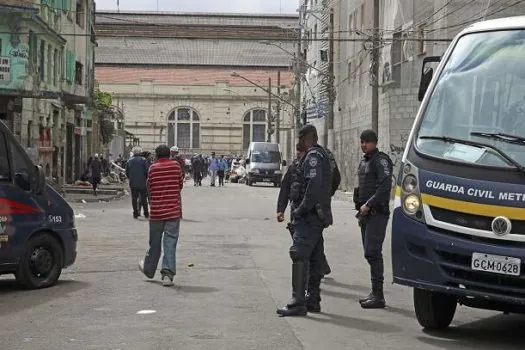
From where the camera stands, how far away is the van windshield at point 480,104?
294 inches

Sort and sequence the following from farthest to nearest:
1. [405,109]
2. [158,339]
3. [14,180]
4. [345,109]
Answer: [345,109], [405,109], [14,180], [158,339]

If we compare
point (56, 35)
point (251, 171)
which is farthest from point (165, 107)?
point (56, 35)

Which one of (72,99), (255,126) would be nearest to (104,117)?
(72,99)

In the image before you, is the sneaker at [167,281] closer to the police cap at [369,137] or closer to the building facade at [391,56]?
the police cap at [369,137]

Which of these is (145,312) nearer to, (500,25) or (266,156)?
(500,25)

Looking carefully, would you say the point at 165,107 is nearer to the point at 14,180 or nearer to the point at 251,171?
the point at 251,171

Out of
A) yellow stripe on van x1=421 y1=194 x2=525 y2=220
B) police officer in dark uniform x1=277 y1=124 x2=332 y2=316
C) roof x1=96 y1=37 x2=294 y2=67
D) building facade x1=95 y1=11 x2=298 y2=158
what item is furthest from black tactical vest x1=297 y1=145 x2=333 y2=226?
roof x1=96 y1=37 x2=294 y2=67

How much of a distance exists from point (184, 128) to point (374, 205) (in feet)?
294

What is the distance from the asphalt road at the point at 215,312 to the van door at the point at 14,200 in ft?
2.04

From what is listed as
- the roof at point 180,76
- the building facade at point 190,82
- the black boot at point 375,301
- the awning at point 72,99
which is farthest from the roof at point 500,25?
the roof at point 180,76

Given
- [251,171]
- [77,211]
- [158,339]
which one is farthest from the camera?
[251,171]

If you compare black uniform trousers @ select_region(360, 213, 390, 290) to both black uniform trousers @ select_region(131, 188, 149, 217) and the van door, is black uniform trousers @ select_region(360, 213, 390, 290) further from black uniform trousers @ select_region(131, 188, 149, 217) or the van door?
black uniform trousers @ select_region(131, 188, 149, 217)

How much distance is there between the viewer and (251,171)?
5409 centimetres

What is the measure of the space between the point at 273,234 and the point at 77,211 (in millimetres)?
9152
